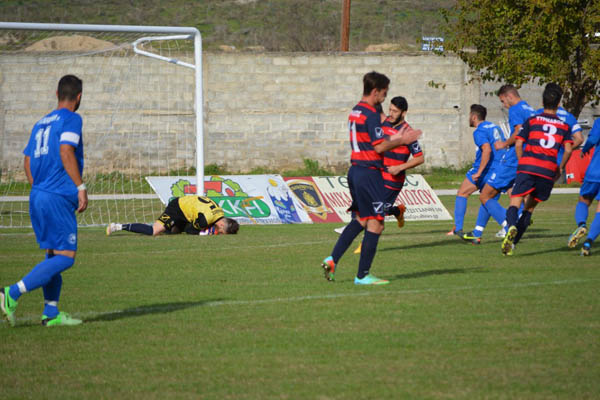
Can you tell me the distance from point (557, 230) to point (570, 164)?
11049 millimetres

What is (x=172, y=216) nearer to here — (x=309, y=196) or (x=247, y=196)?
(x=247, y=196)

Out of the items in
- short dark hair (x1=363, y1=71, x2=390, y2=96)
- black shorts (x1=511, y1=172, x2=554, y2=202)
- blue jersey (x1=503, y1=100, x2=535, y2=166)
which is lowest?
black shorts (x1=511, y1=172, x2=554, y2=202)

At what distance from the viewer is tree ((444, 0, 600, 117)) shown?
21.1 m

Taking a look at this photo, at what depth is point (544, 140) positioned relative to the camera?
399 inches

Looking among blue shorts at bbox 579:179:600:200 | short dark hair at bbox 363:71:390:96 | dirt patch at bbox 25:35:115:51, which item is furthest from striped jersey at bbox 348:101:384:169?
dirt patch at bbox 25:35:115:51

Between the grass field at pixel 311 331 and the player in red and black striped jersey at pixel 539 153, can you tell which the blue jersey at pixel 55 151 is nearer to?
the grass field at pixel 311 331

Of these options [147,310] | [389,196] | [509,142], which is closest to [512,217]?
[509,142]

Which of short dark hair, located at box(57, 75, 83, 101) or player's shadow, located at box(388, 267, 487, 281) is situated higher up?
short dark hair, located at box(57, 75, 83, 101)

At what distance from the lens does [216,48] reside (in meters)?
45.1

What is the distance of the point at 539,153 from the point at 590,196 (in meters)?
1.35

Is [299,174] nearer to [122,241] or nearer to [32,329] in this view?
[122,241]

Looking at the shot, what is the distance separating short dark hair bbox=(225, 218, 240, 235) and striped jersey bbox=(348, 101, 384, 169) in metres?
6.29

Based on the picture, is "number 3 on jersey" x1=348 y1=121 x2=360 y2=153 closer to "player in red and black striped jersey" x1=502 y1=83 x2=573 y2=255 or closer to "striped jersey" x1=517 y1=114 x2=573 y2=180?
"player in red and black striped jersey" x1=502 y1=83 x2=573 y2=255

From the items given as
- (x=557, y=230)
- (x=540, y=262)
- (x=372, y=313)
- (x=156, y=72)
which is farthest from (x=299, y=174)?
(x=372, y=313)
